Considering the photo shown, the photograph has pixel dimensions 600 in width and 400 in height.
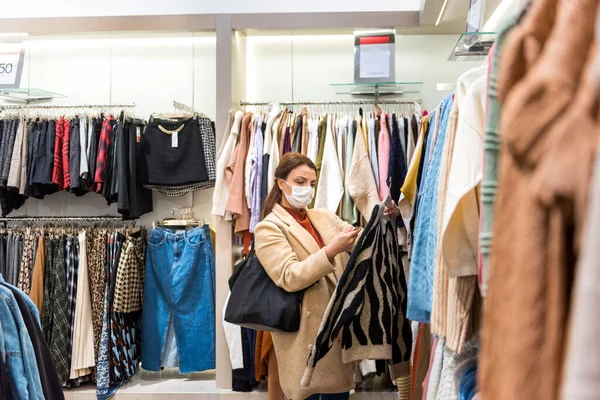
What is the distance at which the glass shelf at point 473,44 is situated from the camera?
6.74 feet

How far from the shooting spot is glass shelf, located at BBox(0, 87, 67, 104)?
420 cm

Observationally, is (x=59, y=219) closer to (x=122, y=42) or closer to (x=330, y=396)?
(x=122, y=42)

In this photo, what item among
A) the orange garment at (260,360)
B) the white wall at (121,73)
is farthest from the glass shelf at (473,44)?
the white wall at (121,73)

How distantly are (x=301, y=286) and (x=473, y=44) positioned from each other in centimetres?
113

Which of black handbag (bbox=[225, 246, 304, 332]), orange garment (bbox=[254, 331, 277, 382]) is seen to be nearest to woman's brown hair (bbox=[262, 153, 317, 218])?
black handbag (bbox=[225, 246, 304, 332])

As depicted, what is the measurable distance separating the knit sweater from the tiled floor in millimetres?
2031

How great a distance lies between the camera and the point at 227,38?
3.78 m

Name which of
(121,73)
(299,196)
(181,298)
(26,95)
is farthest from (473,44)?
(26,95)

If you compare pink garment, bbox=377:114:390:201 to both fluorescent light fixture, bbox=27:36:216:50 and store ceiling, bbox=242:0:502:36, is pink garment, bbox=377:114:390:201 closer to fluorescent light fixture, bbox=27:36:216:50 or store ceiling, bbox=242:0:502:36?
store ceiling, bbox=242:0:502:36

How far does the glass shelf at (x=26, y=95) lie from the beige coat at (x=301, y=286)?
2526mm

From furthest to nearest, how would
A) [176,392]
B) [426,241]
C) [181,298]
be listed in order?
[181,298], [176,392], [426,241]

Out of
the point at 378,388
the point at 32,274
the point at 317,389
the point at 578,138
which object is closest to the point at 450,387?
the point at 317,389

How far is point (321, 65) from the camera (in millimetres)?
4371

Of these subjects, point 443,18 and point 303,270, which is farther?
point 443,18
